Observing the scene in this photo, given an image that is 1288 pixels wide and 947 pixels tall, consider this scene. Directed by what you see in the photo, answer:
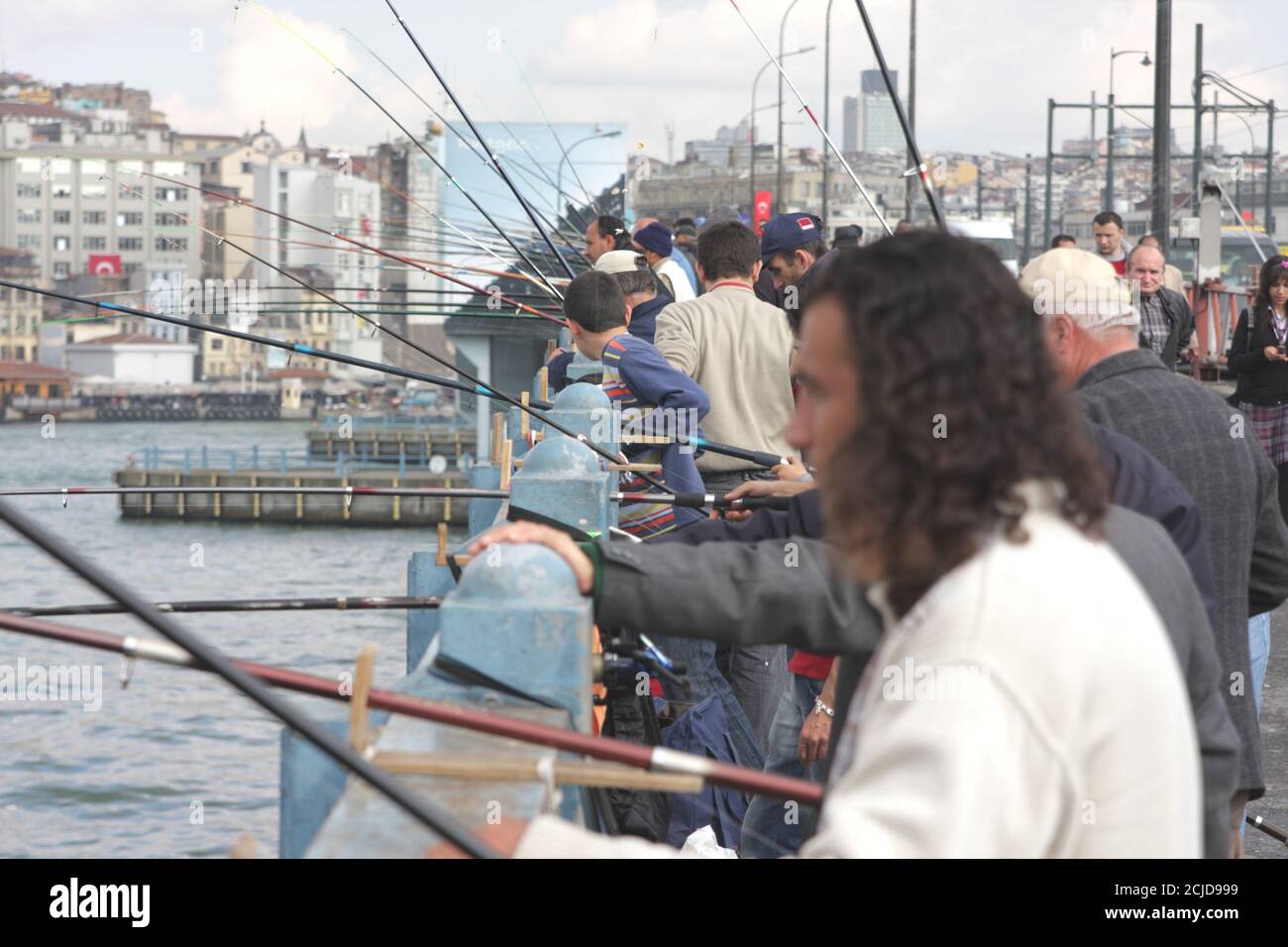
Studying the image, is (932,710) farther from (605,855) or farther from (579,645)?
(579,645)

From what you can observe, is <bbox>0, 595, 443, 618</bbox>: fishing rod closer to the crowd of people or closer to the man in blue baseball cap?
the crowd of people

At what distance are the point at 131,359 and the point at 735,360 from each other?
126 meters

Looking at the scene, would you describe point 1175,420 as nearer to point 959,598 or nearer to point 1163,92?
point 959,598

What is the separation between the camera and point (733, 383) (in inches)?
245

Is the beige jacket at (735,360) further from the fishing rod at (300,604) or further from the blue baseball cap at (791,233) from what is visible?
the fishing rod at (300,604)

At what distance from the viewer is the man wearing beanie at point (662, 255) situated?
8836 millimetres

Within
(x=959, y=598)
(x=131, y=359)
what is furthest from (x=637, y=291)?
(x=131, y=359)

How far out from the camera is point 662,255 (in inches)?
353

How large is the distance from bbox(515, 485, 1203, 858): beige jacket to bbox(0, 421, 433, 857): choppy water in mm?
1158

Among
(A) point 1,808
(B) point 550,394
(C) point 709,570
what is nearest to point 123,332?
(A) point 1,808

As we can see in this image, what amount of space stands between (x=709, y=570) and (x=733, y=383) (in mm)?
3537

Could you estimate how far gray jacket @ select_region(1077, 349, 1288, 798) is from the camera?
3.40 metres

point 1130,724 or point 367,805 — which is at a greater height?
point 1130,724

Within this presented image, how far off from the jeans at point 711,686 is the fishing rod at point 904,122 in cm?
140
